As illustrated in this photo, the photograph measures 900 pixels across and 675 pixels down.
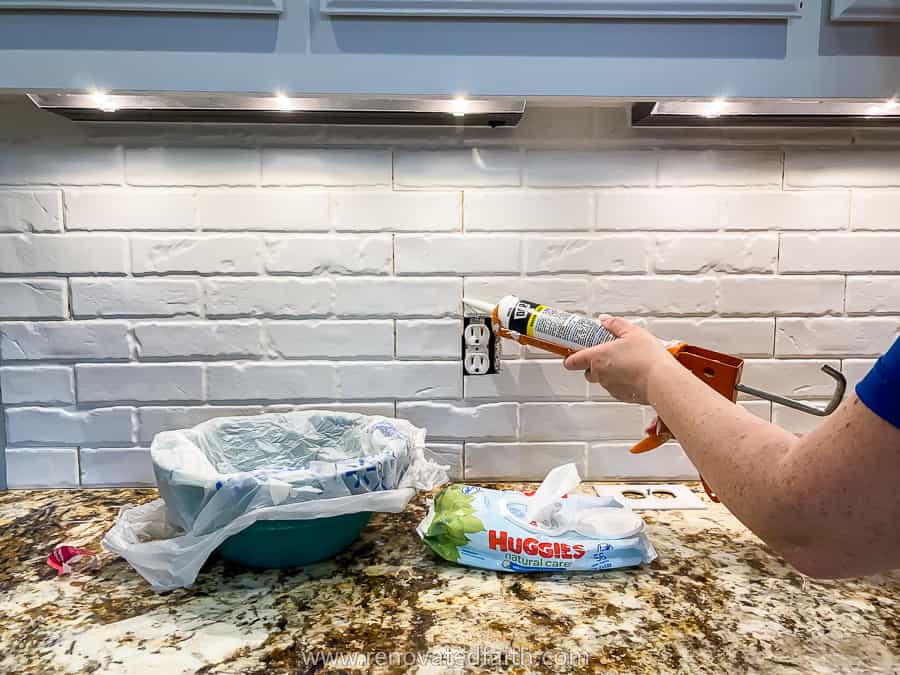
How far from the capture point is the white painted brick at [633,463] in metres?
1.12

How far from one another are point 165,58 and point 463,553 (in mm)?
715

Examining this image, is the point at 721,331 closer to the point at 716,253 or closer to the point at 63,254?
the point at 716,253

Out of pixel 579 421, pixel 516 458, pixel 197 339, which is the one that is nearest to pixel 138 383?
pixel 197 339

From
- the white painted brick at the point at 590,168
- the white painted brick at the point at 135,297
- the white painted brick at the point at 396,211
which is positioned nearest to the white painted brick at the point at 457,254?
the white painted brick at the point at 396,211

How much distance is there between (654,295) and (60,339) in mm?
1029

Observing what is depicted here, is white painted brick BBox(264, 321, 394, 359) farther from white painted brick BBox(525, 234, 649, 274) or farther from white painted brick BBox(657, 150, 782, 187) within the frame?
white painted brick BBox(657, 150, 782, 187)

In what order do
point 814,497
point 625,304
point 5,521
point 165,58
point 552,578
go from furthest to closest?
point 625,304 < point 5,521 < point 552,578 < point 165,58 < point 814,497

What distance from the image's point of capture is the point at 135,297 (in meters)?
1.05

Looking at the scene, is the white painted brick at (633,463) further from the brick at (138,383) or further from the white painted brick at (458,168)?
the brick at (138,383)

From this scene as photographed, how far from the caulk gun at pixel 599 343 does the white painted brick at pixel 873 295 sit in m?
0.29

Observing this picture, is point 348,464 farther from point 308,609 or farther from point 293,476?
point 308,609

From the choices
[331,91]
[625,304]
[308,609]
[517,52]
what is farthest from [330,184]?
[308,609]

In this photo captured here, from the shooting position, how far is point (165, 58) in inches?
27.8

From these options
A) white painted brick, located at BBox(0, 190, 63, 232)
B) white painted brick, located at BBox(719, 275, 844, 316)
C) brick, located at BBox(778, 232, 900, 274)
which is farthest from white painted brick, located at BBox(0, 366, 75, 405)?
brick, located at BBox(778, 232, 900, 274)
